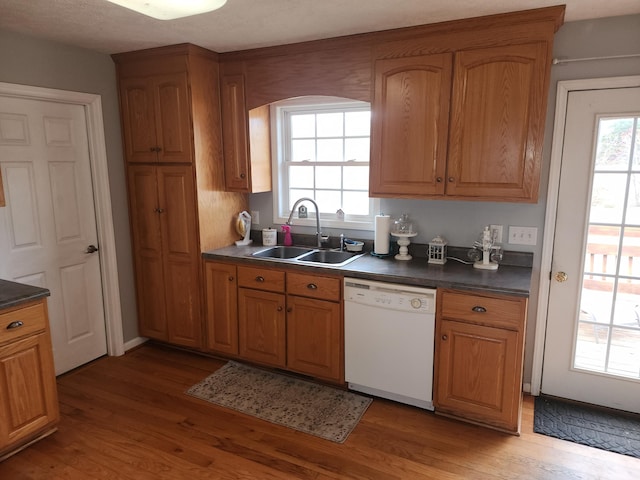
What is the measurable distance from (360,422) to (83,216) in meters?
2.42

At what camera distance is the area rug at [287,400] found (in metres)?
2.54

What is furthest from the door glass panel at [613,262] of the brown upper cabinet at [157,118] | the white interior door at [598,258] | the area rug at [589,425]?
the brown upper cabinet at [157,118]

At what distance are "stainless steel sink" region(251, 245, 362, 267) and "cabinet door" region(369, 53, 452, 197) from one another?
631 millimetres

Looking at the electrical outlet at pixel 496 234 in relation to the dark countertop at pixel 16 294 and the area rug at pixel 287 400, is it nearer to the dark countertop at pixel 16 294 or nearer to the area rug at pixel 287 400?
the area rug at pixel 287 400

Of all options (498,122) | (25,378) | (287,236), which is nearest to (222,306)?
(287,236)

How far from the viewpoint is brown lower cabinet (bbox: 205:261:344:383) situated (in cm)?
281

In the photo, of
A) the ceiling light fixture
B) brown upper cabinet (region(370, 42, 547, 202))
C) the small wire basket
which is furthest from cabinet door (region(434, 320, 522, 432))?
the ceiling light fixture

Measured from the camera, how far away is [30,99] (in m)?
2.77

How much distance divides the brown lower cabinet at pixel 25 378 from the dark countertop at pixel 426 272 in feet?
4.00

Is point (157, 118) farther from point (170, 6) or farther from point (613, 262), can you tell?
point (613, 262)

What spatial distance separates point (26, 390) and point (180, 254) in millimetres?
1316

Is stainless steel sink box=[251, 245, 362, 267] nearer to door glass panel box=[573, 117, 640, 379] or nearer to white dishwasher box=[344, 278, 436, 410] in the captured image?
white dishwasher box=[344, 278, 436, 410]

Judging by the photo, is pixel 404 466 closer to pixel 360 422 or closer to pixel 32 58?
pixel 360 422

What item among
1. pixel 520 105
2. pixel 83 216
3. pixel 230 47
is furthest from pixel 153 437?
pixel 520 105
